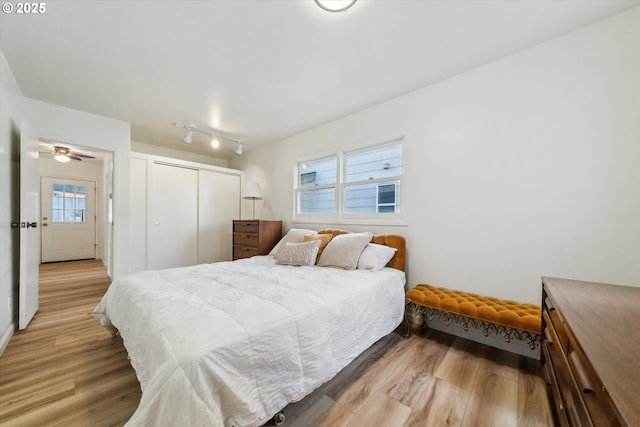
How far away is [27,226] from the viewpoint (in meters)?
2.23

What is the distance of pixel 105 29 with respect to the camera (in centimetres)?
172

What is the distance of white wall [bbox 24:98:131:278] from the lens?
281 cm

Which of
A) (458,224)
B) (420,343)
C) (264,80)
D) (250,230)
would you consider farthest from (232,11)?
(420,343)

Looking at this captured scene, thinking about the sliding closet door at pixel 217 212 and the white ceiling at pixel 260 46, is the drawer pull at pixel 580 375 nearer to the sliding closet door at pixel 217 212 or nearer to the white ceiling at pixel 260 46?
the white ceiling at pixel 260 46

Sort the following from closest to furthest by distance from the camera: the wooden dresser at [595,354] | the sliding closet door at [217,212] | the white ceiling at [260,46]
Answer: the wooden dresser at [595,354], the white ceiling at [260,46], the sliding closet door at [217,212]

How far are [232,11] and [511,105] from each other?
2.29 m

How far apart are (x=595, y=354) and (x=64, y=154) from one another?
23.4ft

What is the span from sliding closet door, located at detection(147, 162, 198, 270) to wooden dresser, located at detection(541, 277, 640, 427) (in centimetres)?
450

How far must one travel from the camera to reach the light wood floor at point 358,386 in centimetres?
130

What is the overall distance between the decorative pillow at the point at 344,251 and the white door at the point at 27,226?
9.09 ft

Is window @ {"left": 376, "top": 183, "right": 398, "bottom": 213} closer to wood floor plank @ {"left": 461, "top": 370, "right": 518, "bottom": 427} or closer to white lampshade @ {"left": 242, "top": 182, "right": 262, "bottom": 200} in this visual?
wood floor plank @ {"left": 461, "top": 370, "right": 518, "bottom": 427}

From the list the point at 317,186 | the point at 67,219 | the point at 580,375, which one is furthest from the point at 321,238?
the point at 67,219

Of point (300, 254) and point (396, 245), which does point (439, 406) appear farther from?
point (300, 254)

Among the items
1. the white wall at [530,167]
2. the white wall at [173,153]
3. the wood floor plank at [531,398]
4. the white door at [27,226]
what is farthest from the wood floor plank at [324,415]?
the white wall at [173,153]
